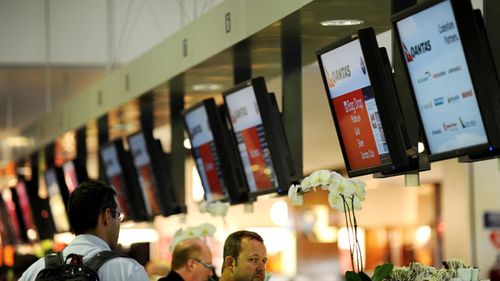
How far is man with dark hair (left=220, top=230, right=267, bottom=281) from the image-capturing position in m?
5.81

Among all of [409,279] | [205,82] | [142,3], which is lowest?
[409,279]

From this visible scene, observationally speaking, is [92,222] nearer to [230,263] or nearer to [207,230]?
[230,263]

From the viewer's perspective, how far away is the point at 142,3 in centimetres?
1215

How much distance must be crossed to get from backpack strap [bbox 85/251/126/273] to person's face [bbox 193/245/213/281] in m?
3.00

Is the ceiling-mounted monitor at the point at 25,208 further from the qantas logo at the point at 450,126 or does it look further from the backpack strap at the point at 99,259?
the backpack strap at the point at 99,259

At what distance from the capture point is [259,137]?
752 centimetres

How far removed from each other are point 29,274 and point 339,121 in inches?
78.1

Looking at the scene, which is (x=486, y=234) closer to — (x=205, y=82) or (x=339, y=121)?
(x=205, y=82)

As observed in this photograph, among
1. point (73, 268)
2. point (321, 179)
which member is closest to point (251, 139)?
point (321, 179)

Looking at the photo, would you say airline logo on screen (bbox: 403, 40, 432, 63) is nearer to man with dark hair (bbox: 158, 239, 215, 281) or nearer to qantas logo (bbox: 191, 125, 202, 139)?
man with dark hair (bbox: 158, 239, 215, 281)

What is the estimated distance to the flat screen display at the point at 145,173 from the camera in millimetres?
10453

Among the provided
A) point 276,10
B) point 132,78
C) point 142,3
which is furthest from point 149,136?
point 276,10

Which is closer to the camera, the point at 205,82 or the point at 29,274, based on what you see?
the point at 29,274

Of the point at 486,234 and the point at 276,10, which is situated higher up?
the point at 276,10
